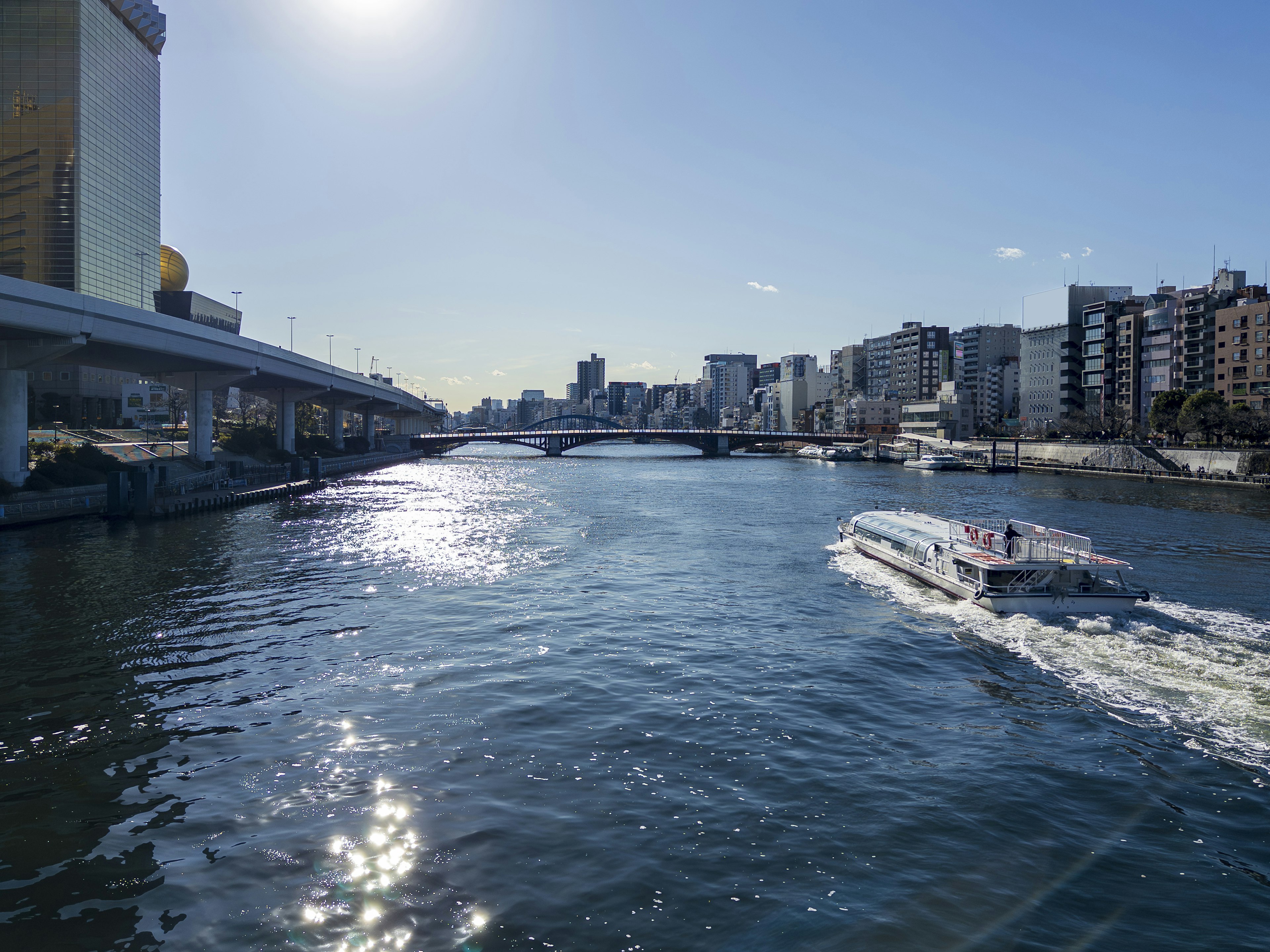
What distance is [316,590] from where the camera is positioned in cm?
3206

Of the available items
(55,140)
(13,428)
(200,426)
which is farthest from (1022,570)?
(55,140)

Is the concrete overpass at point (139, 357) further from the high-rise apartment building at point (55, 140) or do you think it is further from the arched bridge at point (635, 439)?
the arched bridge at point (635, 439)

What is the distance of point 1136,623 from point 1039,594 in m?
3.05

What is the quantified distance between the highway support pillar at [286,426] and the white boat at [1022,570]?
305 feet

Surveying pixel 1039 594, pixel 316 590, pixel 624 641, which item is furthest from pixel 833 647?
pixel 316 590

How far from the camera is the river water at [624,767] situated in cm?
1014

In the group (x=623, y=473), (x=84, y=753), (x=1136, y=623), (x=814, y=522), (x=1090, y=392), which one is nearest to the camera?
(x=84, y=753)

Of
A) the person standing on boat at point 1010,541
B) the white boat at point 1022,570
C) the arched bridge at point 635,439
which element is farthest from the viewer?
the arched bridge at point 635,439

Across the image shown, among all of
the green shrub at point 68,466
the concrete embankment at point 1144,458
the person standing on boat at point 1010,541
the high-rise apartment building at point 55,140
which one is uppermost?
the high-rise apartment building at point 55,140

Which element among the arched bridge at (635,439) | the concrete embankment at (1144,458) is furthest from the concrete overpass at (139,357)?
the concrete embankment at (1144,458)

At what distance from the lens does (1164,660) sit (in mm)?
21359

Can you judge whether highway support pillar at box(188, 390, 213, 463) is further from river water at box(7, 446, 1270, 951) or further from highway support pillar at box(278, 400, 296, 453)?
river water at box(7, 446, 1270, 951)

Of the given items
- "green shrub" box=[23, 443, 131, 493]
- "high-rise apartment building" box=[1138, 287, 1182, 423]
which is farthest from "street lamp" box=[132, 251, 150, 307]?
"high-rise apartment building" box=[1138, 287, 1182, 423]

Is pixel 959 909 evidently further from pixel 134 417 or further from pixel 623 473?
pixel 134 417
